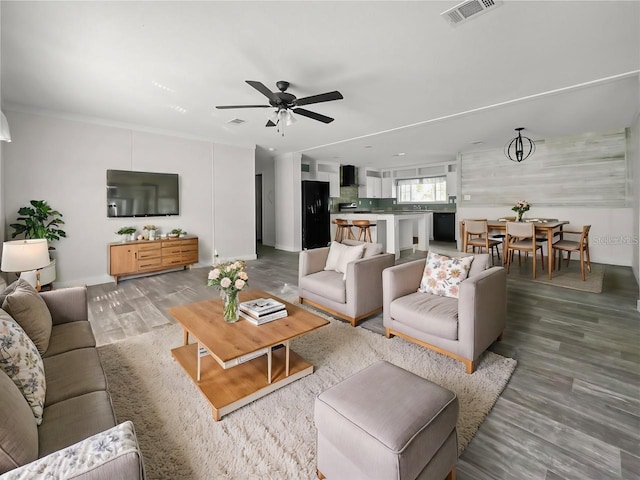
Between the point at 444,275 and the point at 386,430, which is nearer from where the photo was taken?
the point at 386,430

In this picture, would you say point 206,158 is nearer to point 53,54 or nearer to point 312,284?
point 53,54

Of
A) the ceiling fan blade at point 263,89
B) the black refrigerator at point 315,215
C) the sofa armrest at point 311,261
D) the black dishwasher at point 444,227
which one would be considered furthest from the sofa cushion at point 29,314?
the black dishwasher at point 444,227

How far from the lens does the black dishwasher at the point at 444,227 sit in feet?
30.3

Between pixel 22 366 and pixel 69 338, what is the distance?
0.75 metres

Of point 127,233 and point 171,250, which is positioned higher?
point 127,233

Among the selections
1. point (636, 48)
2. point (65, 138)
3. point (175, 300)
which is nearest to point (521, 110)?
point (636, 48)

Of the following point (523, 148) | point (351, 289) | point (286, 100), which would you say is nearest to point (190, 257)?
point (286, 100)

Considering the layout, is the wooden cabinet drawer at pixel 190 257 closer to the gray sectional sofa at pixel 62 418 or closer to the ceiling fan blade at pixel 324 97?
the gray sectional sofa at pixel 62 418

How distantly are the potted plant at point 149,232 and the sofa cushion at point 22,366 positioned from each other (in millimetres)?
4031

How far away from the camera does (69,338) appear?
6.32 ft

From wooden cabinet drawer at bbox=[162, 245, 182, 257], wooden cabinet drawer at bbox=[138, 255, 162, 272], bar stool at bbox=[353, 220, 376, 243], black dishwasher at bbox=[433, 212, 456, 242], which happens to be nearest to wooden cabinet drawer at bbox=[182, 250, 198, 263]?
wooden cabinet drawer at bbox=[162, 245, 182, 257]

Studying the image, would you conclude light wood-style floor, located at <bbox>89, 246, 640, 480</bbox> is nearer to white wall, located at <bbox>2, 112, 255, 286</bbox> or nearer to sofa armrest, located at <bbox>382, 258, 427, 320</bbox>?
sofa armrest, located at <bbox>382, 258, 427, 320</bbox>

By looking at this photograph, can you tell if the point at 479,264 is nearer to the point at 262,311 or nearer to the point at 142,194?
the point at 262,311

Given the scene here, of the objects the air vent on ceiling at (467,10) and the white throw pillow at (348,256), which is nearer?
the air vent on ceiling at (467,10)
